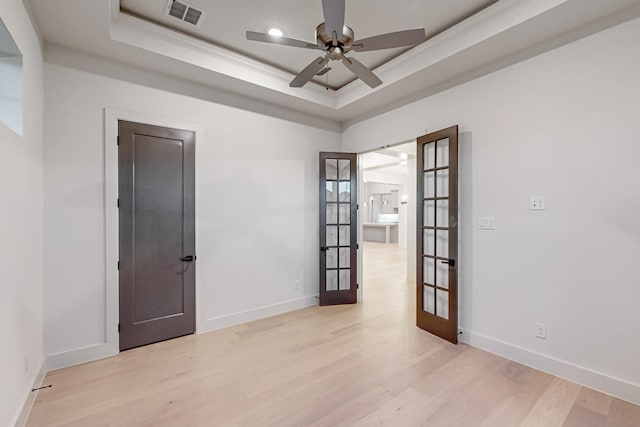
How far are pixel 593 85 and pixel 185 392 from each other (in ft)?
13.3

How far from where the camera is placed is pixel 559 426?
1847mm

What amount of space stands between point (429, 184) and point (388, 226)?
9.20 meters

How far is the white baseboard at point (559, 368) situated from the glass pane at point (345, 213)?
213 cm

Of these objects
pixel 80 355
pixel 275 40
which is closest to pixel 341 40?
pixel 275 40

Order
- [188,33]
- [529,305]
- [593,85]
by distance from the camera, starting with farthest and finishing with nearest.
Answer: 1. [188,33]
2. [529,305]
3. [593,85]

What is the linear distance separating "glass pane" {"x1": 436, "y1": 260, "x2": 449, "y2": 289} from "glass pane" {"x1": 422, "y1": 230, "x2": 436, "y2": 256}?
15 centimetres

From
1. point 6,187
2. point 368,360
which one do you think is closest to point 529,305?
point 368,360

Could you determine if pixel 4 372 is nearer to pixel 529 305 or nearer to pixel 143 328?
pixel 143 328

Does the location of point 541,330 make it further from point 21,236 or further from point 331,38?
point 21,236

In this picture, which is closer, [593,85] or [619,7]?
[619,7]

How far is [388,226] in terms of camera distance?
12359mm

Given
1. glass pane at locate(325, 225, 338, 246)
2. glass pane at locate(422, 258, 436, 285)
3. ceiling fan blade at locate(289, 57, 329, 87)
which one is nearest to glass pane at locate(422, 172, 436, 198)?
glass pane at locate(422, 258, 436, 285)

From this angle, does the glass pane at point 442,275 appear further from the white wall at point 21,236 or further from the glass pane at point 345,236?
the white wall at point 21,236

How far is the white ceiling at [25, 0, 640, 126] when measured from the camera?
2217 mm
